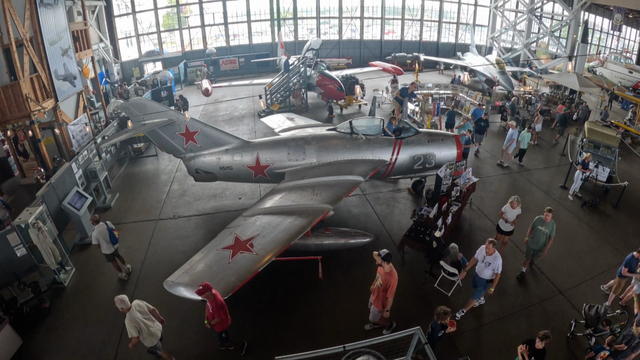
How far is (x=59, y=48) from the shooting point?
1417cm

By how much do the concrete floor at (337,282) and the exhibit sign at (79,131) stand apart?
386cm

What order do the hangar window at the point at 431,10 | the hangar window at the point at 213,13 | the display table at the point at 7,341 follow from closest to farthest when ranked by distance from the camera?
the display table at the point at 7,341 → the hangar window at the point at 213,13 → the hangar window at the point at 431,10

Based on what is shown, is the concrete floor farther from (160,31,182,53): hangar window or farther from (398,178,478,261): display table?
(160,31,182,53): hangar window

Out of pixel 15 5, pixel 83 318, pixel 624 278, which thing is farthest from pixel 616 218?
pixel 15 5

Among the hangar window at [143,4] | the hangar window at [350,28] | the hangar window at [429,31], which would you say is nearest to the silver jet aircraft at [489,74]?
the hangar window at [429,31]

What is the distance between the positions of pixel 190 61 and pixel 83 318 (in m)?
28.3

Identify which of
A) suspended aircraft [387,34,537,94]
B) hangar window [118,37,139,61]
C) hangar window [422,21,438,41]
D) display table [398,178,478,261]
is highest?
hangar window [422,21,438,41]

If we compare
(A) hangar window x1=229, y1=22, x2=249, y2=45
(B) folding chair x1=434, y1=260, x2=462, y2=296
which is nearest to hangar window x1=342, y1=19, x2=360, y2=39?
(A) hangar window x1=229, y1=22, x2=249, y2=45

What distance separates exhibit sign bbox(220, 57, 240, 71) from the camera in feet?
106

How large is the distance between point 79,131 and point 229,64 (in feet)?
64.1

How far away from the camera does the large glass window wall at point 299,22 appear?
29.8 metres

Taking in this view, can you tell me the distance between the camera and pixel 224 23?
31.9 metres

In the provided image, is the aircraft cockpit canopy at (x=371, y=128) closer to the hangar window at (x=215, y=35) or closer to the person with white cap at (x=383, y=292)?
the person with white cap at (x=383, y=292)

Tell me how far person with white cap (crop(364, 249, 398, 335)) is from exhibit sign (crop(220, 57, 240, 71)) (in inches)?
1185
